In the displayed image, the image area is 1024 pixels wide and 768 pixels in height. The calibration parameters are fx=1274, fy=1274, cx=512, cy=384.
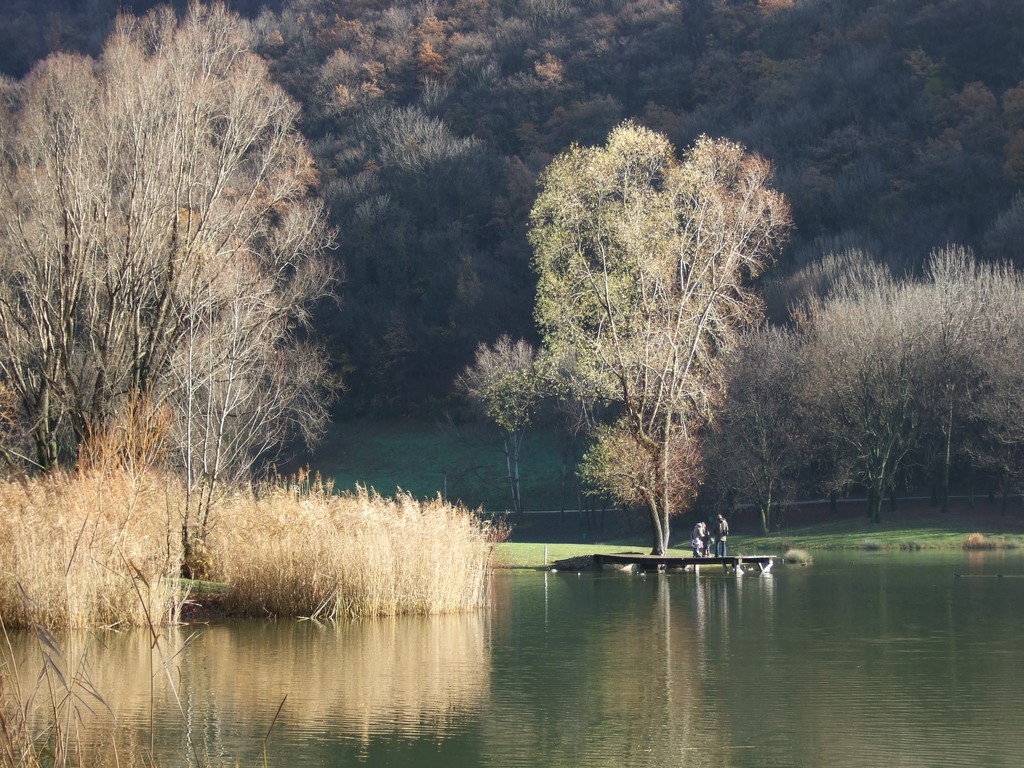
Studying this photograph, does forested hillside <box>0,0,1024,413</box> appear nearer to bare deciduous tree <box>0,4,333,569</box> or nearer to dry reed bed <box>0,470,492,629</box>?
bare deciduous tree <box>0,4,333,569</box>

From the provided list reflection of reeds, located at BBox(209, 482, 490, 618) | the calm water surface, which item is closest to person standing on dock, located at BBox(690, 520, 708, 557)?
the calm water surface

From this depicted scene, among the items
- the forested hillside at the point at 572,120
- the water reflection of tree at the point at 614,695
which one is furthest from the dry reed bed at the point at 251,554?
the forested hillside at the point at 572,120

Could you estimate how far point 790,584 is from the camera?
29.7 meters

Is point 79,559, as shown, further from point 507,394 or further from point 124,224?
point 507,394

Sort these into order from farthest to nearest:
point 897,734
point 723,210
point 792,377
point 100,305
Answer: point 792,377 → point 723,210 → point 100,305 → point 897,734

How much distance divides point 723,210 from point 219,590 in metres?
19.5

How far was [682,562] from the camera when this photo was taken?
33438mm

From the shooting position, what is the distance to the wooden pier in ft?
108

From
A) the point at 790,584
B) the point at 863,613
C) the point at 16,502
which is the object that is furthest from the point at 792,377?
the point at 16,502

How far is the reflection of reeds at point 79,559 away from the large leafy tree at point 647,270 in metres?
18.4

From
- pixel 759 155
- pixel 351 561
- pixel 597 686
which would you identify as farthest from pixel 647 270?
pixel 597 686

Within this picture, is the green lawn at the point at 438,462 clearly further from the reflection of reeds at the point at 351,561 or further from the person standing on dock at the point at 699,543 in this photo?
the reflection of reeds at the point at 351,561

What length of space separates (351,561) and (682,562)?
14.0 meters

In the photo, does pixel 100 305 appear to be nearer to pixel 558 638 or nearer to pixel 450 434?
pixel 558 638
